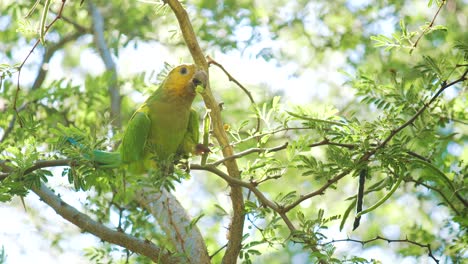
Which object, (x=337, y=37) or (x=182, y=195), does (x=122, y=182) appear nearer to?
(x=182, y=195)

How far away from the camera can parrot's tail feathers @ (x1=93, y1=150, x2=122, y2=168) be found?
2857 mm

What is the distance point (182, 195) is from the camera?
266 inches

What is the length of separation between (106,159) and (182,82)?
0.95 m

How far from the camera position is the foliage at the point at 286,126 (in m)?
2.93

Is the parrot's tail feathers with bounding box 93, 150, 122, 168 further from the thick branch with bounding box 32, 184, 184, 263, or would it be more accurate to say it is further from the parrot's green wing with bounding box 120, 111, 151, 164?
the thick branch with bounding box 32, 184, 184, 263

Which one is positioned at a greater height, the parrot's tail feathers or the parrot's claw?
the parrot's claw

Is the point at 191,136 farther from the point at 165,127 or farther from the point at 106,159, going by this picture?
the point at 106,159

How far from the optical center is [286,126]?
321 cm

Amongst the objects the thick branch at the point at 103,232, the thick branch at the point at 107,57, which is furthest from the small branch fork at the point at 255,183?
the thick branch at the point at 107,57

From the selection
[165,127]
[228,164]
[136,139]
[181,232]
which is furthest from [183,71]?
[181,232]

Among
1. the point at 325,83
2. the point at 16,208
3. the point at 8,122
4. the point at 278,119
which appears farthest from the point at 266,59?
the point at 325,83

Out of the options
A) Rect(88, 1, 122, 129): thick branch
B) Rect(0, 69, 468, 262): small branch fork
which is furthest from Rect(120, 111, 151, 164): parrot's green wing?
Rect(88, 1, 122, 129): thick branch

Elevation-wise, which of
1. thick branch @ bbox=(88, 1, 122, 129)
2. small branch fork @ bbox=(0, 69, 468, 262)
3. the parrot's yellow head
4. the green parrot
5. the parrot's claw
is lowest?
small branch fork @ bbox=(0, 69, 468, 262)

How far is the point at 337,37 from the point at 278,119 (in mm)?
3981
